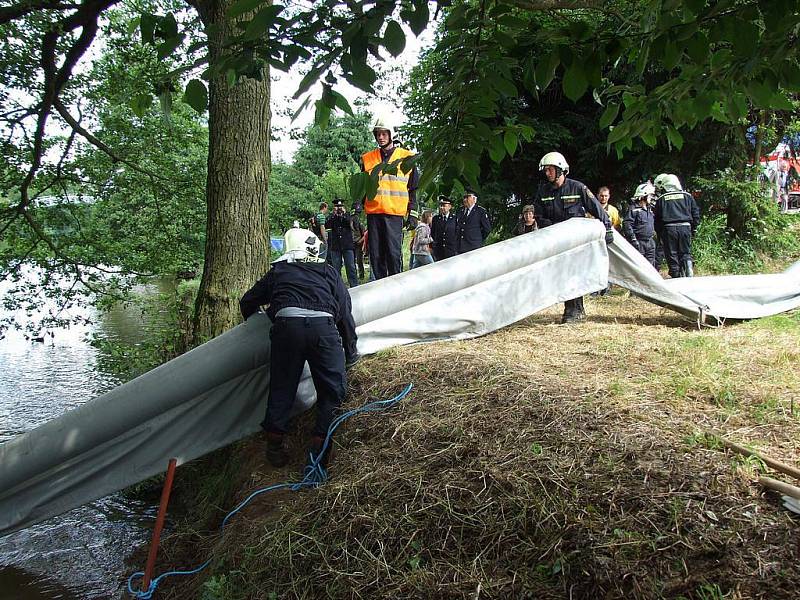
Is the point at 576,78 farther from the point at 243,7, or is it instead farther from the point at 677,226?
the point at 677,226

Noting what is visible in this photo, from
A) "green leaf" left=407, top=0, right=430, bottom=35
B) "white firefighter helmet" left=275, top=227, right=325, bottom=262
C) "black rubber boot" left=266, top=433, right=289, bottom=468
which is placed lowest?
"black rubber boot" left=266, top=433, right=289, bottom=468

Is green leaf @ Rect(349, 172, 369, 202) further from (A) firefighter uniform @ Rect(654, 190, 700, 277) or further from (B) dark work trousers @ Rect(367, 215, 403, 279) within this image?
(A) firefighter uniform @ Rect(654, 190, 700, 277)

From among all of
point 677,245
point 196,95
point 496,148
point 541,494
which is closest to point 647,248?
point 677,245

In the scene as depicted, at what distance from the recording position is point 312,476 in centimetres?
383

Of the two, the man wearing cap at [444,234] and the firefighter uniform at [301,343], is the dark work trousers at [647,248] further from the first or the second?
the firefighter uniform at [301,343]

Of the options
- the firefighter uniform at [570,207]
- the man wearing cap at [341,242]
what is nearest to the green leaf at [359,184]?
the firefighter uniform at [570,207]

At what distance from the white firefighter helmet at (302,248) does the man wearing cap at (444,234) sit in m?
5.68

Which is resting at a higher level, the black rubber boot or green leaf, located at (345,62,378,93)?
green leaf, located at (345,62,378,93)

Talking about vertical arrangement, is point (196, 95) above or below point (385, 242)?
above

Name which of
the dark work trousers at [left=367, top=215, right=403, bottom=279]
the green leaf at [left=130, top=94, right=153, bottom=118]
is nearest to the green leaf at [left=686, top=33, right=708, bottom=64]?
the green leaf at [left=130, top=94, right=153, bottom=118]

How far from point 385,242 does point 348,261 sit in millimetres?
4459

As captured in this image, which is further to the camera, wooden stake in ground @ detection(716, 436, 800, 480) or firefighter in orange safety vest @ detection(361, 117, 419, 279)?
firefighter in orange safety vest @ detection(361, 117, 419, 279)

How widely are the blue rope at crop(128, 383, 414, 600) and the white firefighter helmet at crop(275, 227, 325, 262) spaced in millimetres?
1080

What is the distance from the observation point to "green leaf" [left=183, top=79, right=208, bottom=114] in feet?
6.03
